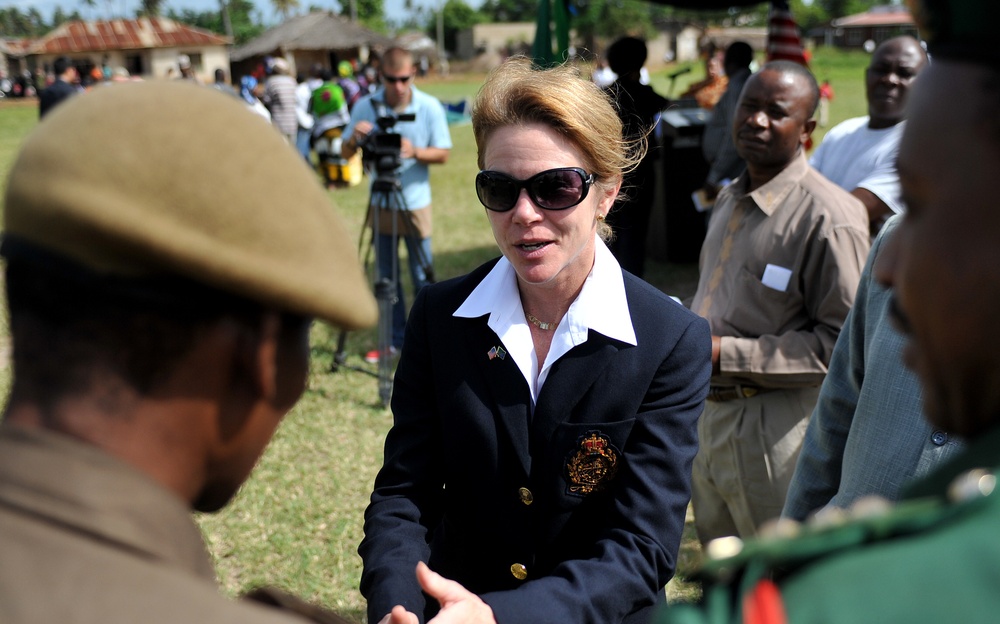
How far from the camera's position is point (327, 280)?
0.93 m

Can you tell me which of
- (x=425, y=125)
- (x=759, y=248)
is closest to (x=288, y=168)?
(x=759, y=248)

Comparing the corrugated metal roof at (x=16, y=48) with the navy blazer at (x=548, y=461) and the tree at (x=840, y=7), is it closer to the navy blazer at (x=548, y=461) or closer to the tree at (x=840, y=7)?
the navy blazer at (x=548, y=461)

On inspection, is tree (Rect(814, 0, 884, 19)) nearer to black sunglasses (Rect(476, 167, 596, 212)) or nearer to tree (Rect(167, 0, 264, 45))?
tree (Rect(167, 0, 264, 45))

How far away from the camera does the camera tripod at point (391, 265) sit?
5.68m

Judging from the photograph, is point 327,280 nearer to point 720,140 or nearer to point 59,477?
point 59,477

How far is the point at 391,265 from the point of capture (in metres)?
6.66

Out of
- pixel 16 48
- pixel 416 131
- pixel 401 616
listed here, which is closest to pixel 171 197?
pixel 401 616

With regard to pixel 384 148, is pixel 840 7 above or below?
below

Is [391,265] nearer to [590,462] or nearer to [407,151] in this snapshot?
[407,151]

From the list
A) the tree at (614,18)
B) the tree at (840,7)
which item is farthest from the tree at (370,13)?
the tree at (840,7)

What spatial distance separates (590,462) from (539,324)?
1.40 ft

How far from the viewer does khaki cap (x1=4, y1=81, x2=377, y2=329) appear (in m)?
0.82

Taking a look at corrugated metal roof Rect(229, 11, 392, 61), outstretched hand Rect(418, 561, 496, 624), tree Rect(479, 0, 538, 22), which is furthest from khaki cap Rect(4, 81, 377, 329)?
tree Rect(479, 0, 538, 22)

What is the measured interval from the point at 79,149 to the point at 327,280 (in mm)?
277
